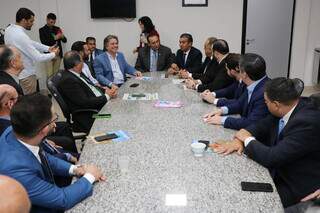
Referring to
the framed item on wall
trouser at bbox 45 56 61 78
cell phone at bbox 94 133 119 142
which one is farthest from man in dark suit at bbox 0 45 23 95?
the framed item on wall

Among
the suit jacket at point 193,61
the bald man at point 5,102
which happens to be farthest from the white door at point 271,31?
the bald man at point 5,102

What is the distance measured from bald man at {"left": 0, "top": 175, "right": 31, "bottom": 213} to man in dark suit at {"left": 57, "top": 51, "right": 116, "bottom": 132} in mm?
2370

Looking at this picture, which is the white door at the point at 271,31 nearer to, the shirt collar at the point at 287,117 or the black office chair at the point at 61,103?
the black office chair at the point at 61,103

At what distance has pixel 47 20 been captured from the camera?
5844 millimetres

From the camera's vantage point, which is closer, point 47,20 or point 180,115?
point 180,115

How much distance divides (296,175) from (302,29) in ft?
16.9

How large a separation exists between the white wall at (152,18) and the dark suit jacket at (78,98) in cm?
300

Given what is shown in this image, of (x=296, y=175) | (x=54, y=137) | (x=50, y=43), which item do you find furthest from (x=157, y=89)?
(x=50, y=43)

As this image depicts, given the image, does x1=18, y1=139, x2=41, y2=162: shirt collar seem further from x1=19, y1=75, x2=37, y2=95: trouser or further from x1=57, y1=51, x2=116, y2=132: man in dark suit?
x1=19, y1=75, x2=37, y2=95: trouser

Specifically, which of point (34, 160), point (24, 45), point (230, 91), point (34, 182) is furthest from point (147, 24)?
point (34, 182)

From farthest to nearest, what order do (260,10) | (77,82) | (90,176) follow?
(260,10), (77,82), (90,176)

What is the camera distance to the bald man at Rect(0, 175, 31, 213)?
0.86 meters

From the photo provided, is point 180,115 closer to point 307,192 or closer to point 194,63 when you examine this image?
point 307,192

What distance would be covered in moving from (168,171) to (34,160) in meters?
0.69
